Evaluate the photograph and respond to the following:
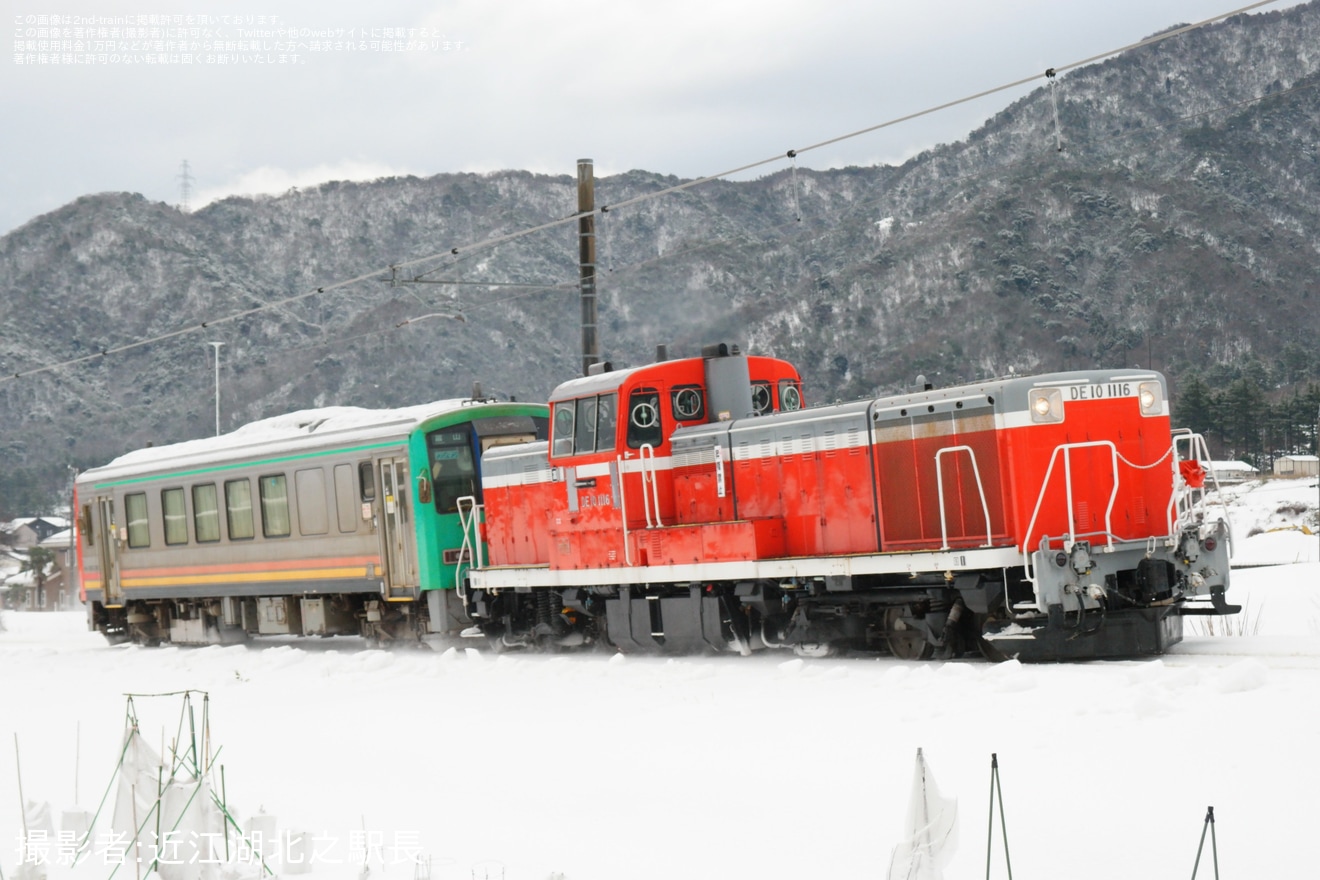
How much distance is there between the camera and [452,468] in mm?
17391

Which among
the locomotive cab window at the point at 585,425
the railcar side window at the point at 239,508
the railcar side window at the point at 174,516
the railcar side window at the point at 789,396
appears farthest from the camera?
the railcar side window at the point at 174,516

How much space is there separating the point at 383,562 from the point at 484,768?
907 centimetres

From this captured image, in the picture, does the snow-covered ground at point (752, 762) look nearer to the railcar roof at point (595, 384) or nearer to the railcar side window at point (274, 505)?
the railcar roof at point (595, 384)

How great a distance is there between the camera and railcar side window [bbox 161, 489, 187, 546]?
21.1 m

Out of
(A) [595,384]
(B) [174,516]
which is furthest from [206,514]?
(A) [595,384]

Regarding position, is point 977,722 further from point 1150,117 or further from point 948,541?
point 1150,117

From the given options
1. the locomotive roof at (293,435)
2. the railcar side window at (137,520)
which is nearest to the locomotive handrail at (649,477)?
the locomotive roof at (293,435)

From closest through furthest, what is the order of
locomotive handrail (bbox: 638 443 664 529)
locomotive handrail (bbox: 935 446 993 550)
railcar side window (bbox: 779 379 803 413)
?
locomotive handrail (bbox: 935 446 993 550)
locomotive handrail (bbox: 638 443 664 529)
railcar side window (bbox: 779 379 803 413)

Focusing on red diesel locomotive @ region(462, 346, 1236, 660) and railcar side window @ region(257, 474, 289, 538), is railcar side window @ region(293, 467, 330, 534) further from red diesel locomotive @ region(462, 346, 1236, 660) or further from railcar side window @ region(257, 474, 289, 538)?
red diesel locomotive @ region(462, 346, 1236, 660)

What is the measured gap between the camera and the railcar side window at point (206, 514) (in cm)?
2039

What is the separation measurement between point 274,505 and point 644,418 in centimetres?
747

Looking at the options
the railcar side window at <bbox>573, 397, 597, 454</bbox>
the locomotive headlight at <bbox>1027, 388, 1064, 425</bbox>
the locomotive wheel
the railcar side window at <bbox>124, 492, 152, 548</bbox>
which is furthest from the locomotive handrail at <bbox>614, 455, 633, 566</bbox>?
the railcar side window at <bbox>124, 492, 152, 548</bbox>

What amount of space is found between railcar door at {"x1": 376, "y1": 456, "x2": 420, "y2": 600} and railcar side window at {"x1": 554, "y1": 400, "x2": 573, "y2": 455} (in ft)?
9.50

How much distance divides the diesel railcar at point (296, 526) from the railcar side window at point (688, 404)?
399 centimetres
